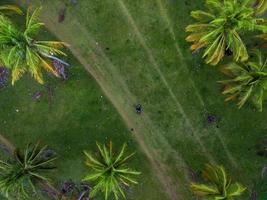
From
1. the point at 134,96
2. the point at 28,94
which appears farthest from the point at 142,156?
the point at 28,94

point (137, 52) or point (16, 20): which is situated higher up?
point (16, 20)

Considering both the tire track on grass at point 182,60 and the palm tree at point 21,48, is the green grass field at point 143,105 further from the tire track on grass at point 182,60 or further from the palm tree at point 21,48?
the palm tree at point 21,48

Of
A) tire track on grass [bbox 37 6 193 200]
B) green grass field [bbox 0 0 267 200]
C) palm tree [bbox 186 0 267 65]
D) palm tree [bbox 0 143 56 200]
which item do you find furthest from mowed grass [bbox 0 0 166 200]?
palm tree [bbox 186 0 267 65]

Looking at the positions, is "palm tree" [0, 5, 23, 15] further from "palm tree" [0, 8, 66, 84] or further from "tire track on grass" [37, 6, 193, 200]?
"palm tree" [0, 8, 66, 84]

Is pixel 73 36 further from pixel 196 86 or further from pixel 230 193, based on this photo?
pixel 230 193

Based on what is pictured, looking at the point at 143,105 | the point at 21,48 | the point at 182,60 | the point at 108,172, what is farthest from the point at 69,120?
the point at 182,60

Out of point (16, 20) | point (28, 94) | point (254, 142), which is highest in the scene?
point (16, 20)
